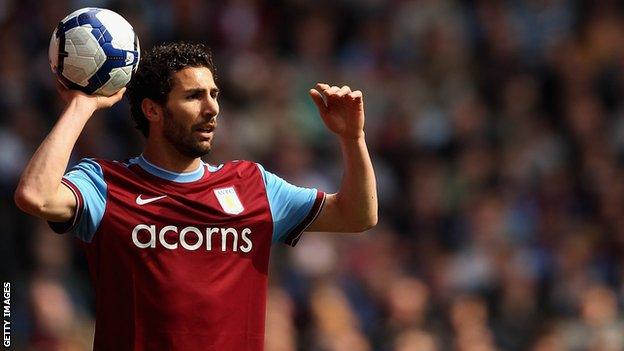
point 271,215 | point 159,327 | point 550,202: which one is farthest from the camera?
point 550,202

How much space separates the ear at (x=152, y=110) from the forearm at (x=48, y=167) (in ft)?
1.71

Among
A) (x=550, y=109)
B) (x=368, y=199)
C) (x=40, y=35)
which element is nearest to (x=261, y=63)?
(x=40, y=35)

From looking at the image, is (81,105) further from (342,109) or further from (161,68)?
(342,109)

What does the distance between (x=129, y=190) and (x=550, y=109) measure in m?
9.27

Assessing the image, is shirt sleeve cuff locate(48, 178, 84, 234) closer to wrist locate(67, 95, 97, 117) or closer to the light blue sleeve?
wrist locate(67, 95, 97, 117)

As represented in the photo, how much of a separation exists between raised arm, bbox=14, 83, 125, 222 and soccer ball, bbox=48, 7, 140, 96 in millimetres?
211

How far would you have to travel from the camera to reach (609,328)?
39.8 feet

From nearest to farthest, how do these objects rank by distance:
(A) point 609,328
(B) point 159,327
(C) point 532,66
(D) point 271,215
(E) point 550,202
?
(B) point 159,327 < (D) point 271,215 < (A) point 609,328 < (E) point 550,202 < (C) point 532,66

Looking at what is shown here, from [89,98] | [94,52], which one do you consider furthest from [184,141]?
[94,52]

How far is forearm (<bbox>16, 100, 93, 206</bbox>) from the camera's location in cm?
537

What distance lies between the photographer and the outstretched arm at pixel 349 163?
6031mm

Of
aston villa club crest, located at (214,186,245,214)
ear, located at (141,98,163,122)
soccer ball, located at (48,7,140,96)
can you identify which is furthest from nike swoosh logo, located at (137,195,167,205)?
soccer ball, located at (48,7,140,96)

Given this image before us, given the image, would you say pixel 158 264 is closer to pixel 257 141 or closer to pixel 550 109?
pixel 257 141

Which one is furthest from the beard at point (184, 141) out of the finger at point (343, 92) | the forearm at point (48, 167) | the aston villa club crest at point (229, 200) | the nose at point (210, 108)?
the finger at point (343, 92)
